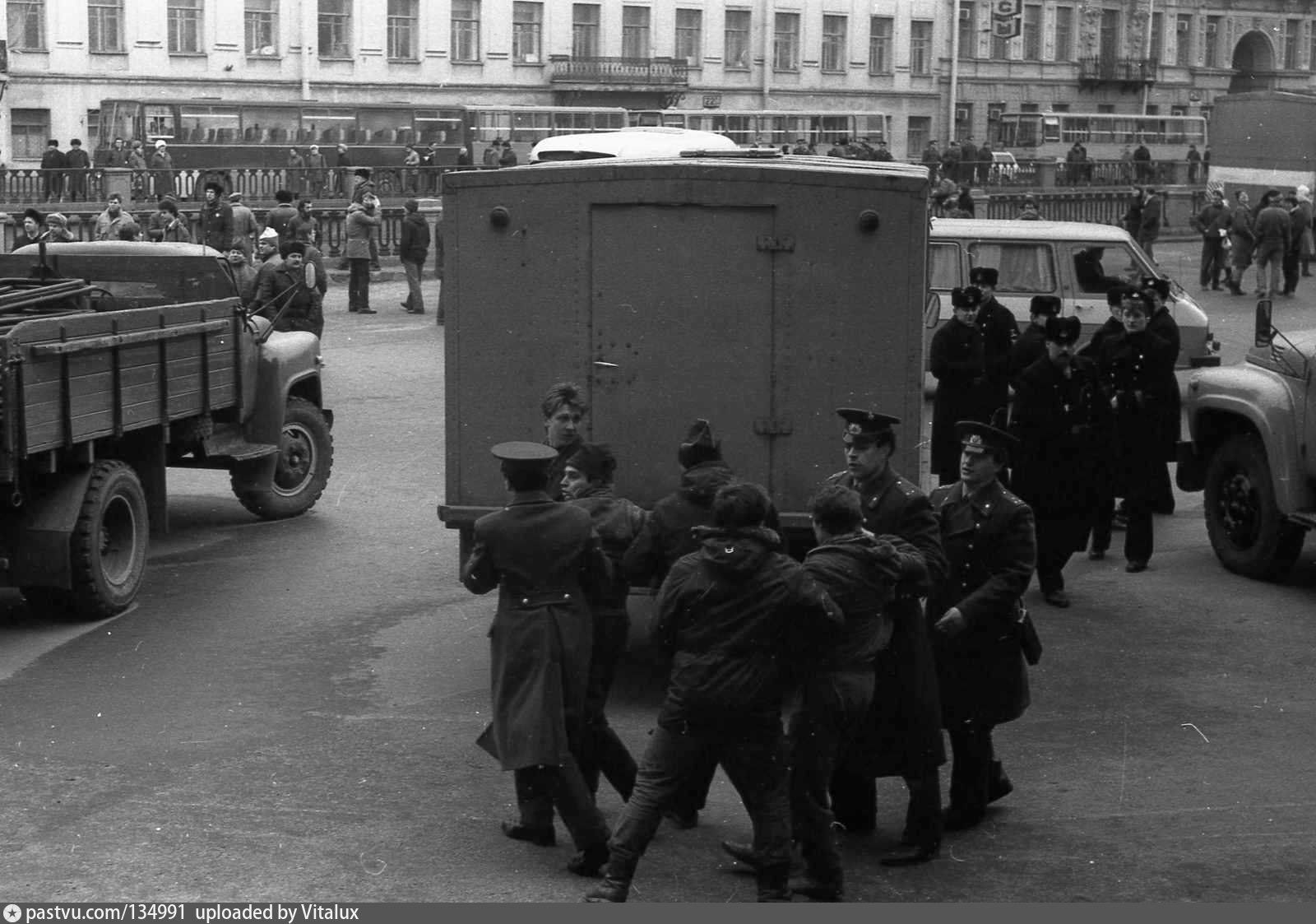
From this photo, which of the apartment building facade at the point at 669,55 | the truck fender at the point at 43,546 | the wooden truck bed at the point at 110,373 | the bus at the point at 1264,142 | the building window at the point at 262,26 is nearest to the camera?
the wooden truck bed at the point at 110,373

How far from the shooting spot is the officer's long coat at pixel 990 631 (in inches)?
272

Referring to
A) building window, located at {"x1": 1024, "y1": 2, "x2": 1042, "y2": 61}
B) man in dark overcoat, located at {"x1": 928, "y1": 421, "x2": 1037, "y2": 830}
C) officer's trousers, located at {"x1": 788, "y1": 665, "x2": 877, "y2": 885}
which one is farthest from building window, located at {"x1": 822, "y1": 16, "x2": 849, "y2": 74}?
officer's trousers, located at {"x1": 788, "y1": 665, "x2": 877, "y2": 885}

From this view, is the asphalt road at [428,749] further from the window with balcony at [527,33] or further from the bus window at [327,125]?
the window with balcony at [527,33]

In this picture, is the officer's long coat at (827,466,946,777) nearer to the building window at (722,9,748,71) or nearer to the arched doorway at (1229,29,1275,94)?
the building window at (722,9,748,71)

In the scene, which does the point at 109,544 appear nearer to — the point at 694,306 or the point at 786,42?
the point at 694,306

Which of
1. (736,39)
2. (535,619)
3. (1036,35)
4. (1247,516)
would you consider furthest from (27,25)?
(535,619)

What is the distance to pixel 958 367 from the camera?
485 inches

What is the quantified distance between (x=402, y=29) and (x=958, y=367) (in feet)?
173

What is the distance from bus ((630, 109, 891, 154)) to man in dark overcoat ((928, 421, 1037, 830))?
164 feet

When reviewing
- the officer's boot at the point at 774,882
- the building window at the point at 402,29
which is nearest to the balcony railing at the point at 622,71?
the building window at the point at 402,29

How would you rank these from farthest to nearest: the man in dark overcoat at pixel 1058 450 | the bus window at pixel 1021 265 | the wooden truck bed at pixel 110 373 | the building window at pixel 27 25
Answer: the building window at pixel 27 25 → the bus window at pixel 1021 265 → the man in dark overcoat at pixel 1058 450 → the wooden truck bed at pixel 110 373

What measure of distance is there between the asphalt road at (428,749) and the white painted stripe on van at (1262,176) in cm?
3612

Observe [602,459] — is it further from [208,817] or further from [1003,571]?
[208,817]

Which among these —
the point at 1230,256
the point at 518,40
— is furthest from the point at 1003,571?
the point at 518,40
